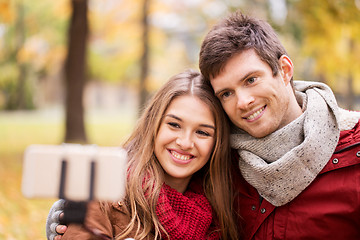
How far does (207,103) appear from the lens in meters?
2.65

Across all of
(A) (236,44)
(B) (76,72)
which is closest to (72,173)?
(A) (236,44)

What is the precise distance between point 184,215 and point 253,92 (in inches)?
34.6

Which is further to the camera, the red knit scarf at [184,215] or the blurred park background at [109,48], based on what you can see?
the blurred park background at [109,48]

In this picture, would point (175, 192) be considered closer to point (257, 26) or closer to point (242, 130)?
point (242, 130)

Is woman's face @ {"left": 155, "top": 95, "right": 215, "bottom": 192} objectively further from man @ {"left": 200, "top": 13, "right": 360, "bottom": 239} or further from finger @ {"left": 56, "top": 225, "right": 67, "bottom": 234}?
finger @ {"left": 56, "top": 225, "right": 67, "bottom": 234}

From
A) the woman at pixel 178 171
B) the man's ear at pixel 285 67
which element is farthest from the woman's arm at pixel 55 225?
the man's ear at pixel 285 67

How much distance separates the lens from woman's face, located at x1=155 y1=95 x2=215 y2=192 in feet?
8.47

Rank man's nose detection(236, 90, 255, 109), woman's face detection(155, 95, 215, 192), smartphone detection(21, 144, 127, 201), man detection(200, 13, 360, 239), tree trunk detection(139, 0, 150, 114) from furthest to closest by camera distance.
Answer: tree trunk detection(139, 0, 150, 114)
woman's face detection(155, 95, 215, 192)
man's nose detection(236, 90, 255, 109)
man detection(200, 13, 360, 239)
smartphone detection(21, 144, 127, 201)

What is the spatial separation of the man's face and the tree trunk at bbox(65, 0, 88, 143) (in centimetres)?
680

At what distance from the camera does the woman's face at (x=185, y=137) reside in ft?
8.47

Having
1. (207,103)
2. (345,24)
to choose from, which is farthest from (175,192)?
(345,24)

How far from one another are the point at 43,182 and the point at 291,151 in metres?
1.50

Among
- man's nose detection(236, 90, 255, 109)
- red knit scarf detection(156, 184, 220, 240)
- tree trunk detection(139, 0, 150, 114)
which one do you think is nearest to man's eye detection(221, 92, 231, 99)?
man's nose detection(236, 90, 255, 109)

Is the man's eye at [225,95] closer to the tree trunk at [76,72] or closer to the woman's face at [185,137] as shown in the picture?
the woman's face at [185,137]
